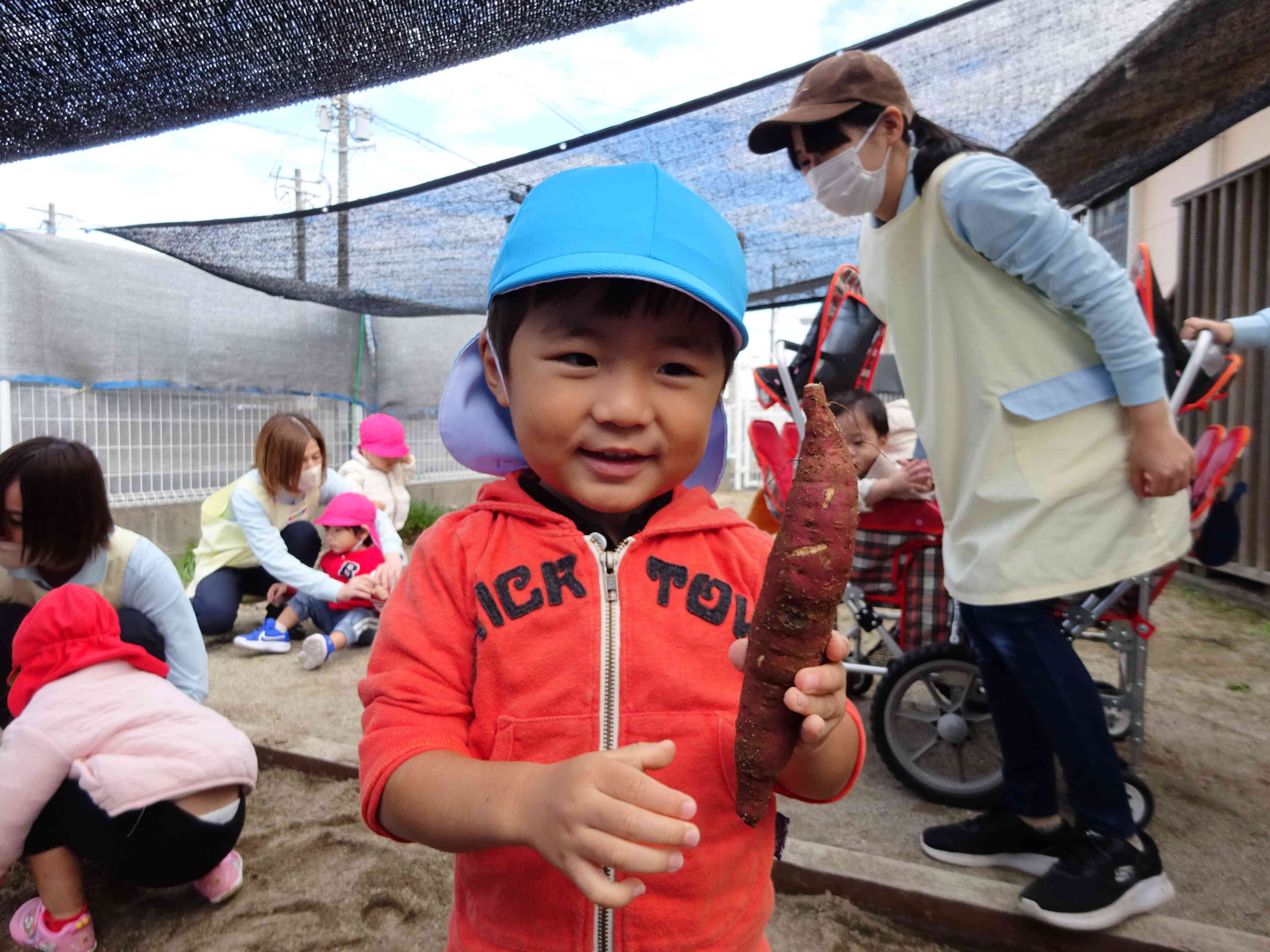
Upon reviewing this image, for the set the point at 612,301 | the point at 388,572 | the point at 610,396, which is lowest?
the point at 388,572

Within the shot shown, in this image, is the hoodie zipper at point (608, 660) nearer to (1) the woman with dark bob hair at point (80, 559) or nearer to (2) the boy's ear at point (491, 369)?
(2) the boy's ear at point (491, 369)

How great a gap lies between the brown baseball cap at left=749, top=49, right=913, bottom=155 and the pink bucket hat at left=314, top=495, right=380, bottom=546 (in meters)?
3.83

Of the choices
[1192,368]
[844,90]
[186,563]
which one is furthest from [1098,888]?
[186,563]

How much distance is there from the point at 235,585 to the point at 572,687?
4890 mm

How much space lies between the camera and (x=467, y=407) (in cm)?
132

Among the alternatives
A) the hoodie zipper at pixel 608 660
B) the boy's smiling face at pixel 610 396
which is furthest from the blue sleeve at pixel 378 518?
the boy's smiling face at pixel 610 396

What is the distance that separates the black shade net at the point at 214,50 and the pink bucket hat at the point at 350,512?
8.89 ft

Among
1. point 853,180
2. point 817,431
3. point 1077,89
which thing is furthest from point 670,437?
point 1077,89

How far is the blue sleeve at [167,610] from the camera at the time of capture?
2.55 meters

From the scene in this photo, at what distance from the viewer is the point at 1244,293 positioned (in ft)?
19.5

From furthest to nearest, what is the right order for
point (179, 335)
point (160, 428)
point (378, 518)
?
point (160, 428) < point (179, 335) < point (378, 518)

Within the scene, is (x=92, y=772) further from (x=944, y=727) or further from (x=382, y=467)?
(x=382, y=467)

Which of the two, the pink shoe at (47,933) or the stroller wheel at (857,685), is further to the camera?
the stroller wheel at (857,685)

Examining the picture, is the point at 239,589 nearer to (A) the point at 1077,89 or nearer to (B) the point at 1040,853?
(B) the point at 1040,853
